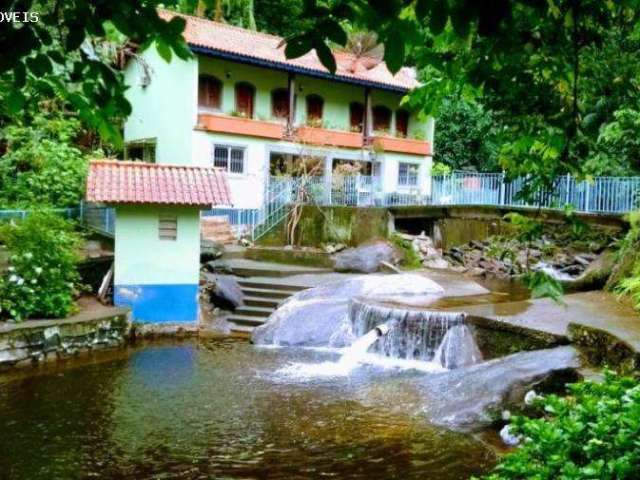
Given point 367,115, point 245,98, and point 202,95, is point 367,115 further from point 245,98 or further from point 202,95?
point 202,95

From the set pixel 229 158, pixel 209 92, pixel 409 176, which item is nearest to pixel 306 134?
pixel 229 158

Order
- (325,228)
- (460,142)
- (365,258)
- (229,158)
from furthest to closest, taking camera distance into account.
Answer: (460,142)
(229,158)
(325,228)
(365,258)

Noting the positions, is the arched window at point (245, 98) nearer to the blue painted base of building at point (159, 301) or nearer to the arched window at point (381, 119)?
the arched window at point (381, 119)

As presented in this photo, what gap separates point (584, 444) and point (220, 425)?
551cm

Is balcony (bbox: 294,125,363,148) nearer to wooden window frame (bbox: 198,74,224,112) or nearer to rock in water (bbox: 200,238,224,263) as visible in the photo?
wooden window frame (bbox: 198,74,224,112)

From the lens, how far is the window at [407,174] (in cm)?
2951

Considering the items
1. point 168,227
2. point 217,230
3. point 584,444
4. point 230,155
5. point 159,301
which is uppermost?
point 230,155

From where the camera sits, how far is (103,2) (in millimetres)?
2406

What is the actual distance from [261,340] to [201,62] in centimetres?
1405

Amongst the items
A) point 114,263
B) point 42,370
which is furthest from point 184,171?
point 42,370

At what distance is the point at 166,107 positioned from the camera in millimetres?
23922

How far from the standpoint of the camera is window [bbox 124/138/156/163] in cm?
2528

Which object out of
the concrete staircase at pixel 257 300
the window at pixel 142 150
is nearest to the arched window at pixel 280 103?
the window at pixel 142 150

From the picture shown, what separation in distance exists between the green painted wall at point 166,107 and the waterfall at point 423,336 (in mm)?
12562
